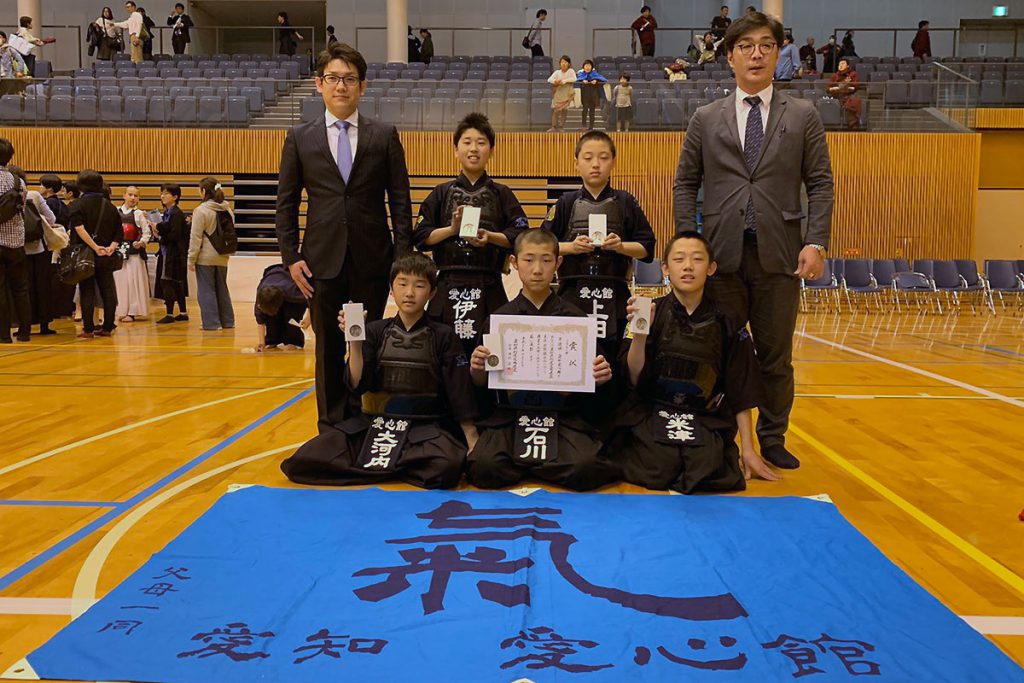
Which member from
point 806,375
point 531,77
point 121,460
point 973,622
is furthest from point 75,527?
point 531,77

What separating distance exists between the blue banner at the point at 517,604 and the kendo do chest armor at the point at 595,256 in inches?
51.8

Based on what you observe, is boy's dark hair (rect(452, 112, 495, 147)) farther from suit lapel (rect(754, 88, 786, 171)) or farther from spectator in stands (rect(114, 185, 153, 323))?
spectator in stands (rect(114, 185, 153, 323))

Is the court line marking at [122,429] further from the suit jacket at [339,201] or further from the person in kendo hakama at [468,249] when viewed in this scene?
the person in kendo hakama at [468,249]

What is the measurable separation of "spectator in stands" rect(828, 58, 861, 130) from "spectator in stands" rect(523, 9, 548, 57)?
6489 mm

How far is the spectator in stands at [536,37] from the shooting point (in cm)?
1823

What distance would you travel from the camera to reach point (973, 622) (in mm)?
2328

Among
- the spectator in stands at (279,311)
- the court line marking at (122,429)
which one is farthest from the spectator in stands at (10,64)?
the court line marking at (122,429)

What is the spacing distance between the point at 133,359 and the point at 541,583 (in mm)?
5718

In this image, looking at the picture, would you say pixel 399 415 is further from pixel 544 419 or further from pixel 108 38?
pixel 108 38

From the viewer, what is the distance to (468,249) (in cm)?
414

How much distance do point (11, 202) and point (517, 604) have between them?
666 centimetres

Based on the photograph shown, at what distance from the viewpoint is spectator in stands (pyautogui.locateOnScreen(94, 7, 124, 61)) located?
1786 cm

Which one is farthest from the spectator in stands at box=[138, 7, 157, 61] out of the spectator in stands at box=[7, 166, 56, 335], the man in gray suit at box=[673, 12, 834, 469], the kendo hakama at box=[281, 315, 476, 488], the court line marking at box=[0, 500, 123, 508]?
the man in gray suit at box=[673, 12, 834, 469]

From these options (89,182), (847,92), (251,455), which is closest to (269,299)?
(89,182)
